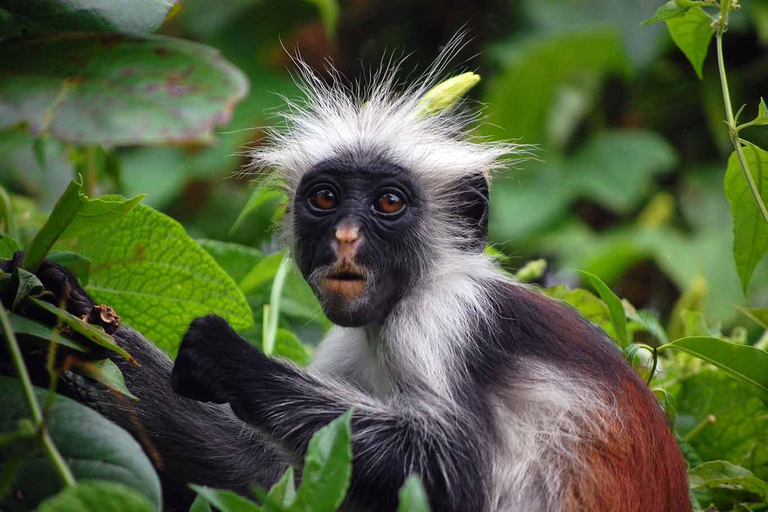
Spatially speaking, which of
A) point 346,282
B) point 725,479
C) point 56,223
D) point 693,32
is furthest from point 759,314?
point 56,223

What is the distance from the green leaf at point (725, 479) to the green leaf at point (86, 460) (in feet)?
6.86

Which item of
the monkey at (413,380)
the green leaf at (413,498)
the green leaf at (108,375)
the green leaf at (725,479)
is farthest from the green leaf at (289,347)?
the green leaf at (413,498)

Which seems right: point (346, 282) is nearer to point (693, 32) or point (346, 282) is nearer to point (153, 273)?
point (153, 273)

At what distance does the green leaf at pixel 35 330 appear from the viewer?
251 cm

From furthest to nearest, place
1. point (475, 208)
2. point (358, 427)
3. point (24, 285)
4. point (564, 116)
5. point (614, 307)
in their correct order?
point (564, 116)
point (475, 208)
point (614, 307)
point (358, 427)
point (24, 285)

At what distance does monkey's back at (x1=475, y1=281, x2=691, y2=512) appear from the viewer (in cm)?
335

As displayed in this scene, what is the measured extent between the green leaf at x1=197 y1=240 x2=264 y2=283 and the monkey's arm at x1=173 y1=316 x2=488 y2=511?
1.17 m

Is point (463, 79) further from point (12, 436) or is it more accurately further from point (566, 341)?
point (12, 436)

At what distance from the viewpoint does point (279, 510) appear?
1.89m

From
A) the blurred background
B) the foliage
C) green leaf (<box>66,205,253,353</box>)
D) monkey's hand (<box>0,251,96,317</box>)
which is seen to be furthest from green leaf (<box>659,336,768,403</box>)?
the blurred background

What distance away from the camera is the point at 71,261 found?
9.88 feet

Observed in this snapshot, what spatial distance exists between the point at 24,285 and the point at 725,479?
2.36 metres

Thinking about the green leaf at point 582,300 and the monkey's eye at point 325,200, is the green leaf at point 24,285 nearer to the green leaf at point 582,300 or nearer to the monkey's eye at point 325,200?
the monkey's eye at point 325,200

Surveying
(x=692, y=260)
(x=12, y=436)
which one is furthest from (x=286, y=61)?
(x=12, y=436)
